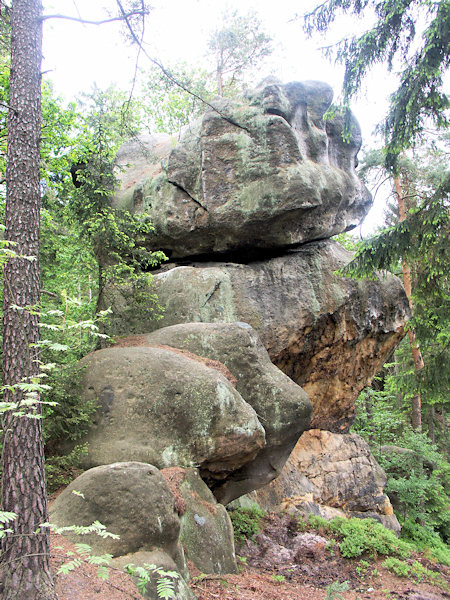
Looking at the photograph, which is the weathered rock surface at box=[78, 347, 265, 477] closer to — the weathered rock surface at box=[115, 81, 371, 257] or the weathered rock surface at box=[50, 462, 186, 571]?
the weathered rock surface at box=[50, 462, 186, 571]

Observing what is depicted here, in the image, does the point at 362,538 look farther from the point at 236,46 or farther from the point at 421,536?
the point at 236,46

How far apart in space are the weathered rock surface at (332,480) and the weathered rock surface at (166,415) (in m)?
4.98

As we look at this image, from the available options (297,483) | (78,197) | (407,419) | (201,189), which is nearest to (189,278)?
(201,189)

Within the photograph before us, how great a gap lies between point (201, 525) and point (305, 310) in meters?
6.51

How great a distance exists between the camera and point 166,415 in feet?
22.9

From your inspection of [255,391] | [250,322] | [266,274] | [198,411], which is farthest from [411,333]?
[198,411]

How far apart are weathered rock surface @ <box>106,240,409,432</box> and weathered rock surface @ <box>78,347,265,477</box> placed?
281cm

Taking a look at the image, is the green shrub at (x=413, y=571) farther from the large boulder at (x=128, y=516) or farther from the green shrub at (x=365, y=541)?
the large boulder at (x=128, y=516)

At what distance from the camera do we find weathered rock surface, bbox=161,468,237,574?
6004mm

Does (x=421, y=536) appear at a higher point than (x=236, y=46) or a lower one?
lower

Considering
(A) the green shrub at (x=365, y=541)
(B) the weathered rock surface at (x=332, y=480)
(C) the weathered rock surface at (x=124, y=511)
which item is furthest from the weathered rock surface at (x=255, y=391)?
(B) the weathered rock surface at (x=332, y=480)

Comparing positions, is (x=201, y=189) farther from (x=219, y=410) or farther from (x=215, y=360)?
(x=219, y=410)

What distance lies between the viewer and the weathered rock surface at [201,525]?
19.7 feet

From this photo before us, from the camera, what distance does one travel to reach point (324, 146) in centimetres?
1302
